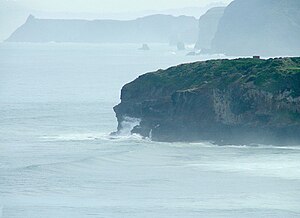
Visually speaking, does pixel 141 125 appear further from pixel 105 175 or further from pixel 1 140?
pixel 105 175

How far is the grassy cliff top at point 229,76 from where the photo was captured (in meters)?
111

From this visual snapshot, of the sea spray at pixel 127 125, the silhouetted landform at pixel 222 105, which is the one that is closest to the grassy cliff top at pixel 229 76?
the silhouetted landform at pixel 222 105

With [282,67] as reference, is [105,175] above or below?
below

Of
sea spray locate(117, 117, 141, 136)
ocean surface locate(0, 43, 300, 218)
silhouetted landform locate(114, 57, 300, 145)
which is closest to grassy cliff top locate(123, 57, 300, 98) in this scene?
silhouetted landform locate(114, 57, 300, 145)

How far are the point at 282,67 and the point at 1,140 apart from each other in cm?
2728

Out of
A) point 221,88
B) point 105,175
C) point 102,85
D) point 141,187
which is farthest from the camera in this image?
point 102,85

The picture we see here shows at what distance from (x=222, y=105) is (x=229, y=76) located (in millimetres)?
5326

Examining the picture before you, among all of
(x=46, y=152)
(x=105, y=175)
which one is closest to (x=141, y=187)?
(x=105, y=175)

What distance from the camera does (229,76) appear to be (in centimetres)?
11444

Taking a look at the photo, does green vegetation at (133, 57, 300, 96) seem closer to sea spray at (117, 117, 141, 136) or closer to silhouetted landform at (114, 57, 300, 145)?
silhouetted landform at (114, 57, 300, 145)

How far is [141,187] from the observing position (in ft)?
279

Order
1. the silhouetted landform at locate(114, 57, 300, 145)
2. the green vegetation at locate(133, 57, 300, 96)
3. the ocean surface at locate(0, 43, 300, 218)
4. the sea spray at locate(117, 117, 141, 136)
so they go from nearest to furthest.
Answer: the ocean surface at locate(0, 43, 300, 218) → the silhouetted landform at locate(114, 57, 300, 145) → the green vegetation at locate(133, 57, 300, 96) → the sea spray at locate(117, 117, 141, 136)

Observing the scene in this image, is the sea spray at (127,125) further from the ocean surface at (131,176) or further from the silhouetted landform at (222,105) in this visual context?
the ocean surface at (131,176)

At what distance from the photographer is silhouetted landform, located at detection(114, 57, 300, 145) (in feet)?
352
